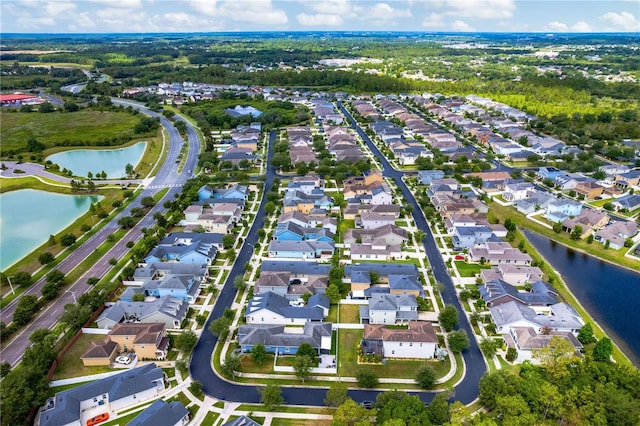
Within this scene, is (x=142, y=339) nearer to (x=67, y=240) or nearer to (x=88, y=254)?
(x=88, y=254)

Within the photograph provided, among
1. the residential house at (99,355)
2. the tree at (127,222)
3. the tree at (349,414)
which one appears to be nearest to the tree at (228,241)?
the tree at (127,222)

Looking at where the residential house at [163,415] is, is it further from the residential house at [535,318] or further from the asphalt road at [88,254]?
the residential house at [535,318]

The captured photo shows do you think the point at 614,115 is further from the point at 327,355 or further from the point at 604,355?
the point at 327,355

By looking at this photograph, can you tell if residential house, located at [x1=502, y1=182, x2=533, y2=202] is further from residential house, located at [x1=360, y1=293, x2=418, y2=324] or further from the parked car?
the parked car

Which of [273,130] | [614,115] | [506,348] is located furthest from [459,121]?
[506,348]

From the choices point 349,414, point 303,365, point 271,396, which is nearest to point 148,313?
point 271,396
